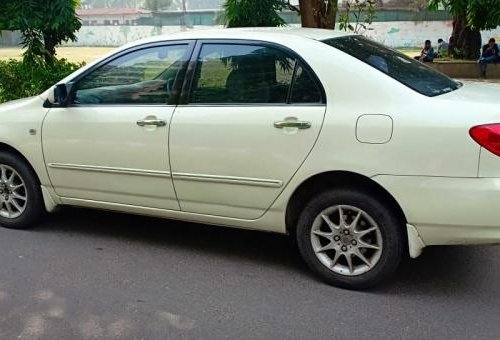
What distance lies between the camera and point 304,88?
369cm

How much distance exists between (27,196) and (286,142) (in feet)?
7.71

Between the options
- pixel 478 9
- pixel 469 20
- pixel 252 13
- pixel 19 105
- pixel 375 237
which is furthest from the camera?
pixel 469 20

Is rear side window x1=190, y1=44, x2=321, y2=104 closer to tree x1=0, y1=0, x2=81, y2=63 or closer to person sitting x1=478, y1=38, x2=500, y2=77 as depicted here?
tree x1=0, y1=0, x2=81, y2=63

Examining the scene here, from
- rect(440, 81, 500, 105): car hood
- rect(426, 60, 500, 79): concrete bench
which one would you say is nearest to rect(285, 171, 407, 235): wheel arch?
rect(440, 81, 500, 105): car hood

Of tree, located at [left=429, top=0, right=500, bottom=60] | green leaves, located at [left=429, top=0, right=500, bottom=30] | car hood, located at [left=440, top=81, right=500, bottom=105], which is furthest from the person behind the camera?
tree, located at [left=429, top=0, right=500, bottom=60]

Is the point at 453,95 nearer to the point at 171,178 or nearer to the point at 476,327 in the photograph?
the point at 476,327

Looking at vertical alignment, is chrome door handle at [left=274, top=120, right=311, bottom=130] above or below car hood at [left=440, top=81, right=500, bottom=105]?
below

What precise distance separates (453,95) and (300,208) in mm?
1186

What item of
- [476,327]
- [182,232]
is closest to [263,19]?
[182,232]

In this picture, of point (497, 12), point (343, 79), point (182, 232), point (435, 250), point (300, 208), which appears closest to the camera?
point (343, 79)

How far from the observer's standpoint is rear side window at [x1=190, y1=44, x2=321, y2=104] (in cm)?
372

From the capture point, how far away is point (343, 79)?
358 cm

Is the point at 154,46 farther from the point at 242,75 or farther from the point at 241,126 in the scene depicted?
the point at 241,126

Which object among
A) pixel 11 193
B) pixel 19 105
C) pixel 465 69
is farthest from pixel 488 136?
pixel 465 69
